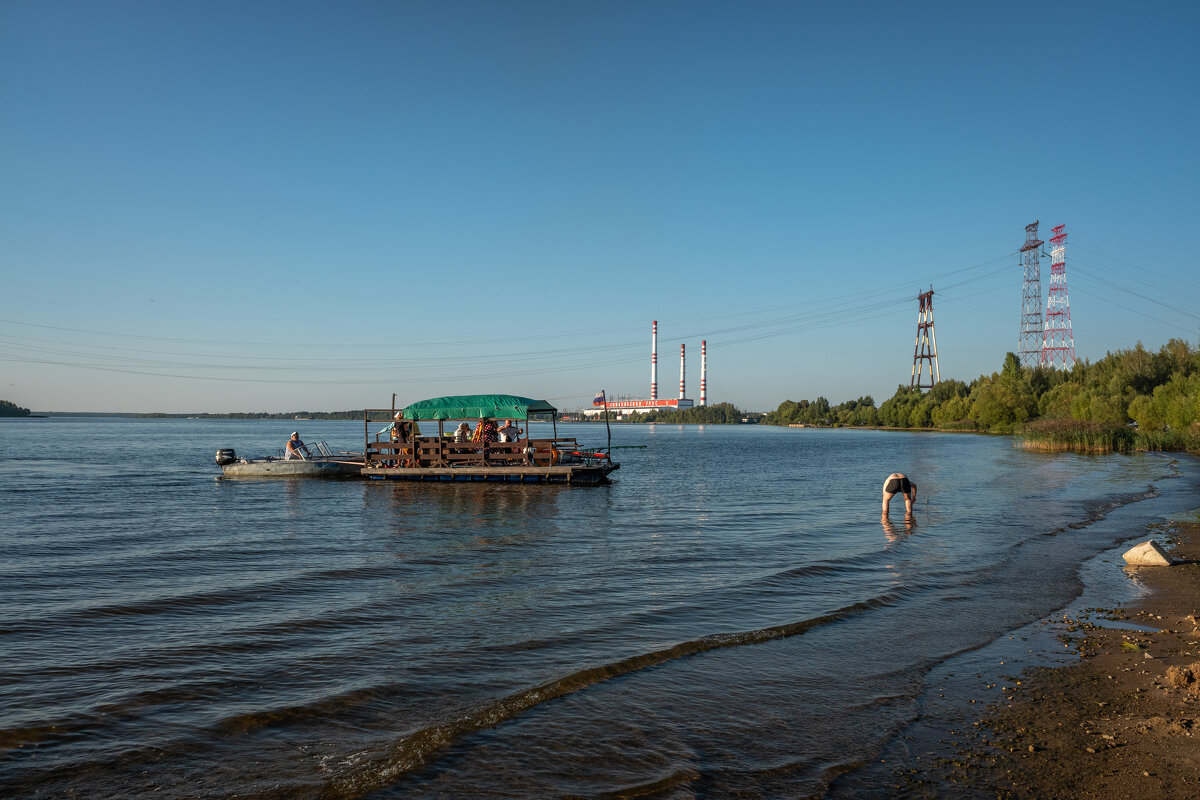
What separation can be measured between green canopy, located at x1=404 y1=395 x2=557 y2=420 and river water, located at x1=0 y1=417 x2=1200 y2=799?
358 inches

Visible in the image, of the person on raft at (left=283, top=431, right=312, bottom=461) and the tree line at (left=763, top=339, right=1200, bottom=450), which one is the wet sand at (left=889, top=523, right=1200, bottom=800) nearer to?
the person on raft at (left=283, top=431, right=312, bottom=461)

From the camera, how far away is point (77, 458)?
161 feet

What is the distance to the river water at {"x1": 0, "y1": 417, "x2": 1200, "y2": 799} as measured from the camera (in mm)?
6133

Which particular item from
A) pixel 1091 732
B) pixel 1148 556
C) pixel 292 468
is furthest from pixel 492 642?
pixel 292 468

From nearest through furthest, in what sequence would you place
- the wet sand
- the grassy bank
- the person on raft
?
the wet sand → the person on raft → the grassy bank

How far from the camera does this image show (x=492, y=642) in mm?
9523

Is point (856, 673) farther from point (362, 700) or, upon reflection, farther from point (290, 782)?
point (290, 782)

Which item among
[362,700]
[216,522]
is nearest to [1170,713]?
[362,700]

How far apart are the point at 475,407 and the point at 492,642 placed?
2263 cm

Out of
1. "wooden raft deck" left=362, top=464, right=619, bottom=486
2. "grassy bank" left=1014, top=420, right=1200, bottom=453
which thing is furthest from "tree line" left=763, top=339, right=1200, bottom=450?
"wooden raft deck" left=362, top=464, right=619, bottom=486

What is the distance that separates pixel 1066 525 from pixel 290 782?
2092 cm

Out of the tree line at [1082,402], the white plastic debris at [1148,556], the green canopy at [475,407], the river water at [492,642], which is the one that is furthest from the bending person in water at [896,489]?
the tree line at [1082,402]

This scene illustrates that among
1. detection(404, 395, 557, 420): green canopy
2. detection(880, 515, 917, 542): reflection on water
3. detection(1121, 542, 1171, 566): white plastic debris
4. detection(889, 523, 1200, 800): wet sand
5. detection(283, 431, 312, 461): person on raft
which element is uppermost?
detection(404, 395, 557, 420): green canopy

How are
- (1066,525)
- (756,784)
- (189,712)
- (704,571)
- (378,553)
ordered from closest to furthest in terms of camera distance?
(756,784)
(189,712)
(704,571)
(378,553)
(1066,525)
